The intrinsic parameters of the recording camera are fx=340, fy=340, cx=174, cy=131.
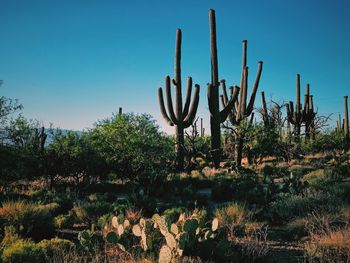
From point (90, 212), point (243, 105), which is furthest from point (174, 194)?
point (243, 105)

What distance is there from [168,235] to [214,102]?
50.3 ft

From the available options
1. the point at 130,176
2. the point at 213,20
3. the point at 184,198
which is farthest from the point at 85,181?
the point at 213,20

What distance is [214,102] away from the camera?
19.9 m

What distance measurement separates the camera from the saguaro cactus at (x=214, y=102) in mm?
19875

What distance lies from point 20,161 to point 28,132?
16.2m

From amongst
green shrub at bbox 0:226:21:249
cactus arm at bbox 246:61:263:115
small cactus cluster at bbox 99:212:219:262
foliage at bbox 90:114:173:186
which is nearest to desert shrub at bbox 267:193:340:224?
small cactus cluster at bbox 99:212:219:262

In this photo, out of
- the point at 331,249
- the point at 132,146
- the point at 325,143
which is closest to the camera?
the point at 331,249

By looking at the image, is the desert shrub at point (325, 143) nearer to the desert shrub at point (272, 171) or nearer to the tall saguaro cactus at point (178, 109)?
the desert shrub at point (272, 171)

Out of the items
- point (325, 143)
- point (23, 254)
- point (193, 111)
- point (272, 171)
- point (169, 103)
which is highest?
point (169, 103)

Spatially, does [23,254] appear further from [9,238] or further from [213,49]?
[213,49]

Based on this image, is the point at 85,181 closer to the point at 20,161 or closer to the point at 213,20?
the point at 20,161

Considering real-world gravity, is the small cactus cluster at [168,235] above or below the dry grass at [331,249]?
above

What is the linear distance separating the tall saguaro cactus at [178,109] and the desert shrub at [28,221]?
39.4ft

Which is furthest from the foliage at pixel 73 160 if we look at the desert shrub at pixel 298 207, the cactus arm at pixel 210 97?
the desert shrub at pixel 298 207
